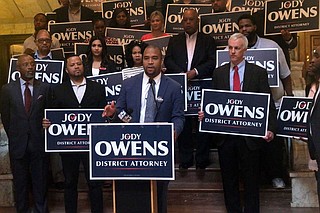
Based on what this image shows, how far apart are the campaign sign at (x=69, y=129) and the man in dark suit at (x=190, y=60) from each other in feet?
4.38

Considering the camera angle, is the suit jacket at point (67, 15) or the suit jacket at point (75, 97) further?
the suit jacket at point (67, 15)

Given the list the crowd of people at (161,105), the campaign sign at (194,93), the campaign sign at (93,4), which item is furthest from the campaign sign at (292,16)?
the campaign sign at (93,4)

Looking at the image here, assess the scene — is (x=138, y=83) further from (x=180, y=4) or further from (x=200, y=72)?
(x=180, y=4)

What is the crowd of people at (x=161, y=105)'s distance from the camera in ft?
14.7

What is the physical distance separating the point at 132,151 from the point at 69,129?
145 cm

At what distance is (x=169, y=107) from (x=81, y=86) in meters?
1.32

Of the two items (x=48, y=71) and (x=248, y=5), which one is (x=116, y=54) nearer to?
(x=48, y=71)

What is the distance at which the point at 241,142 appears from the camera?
5.14m

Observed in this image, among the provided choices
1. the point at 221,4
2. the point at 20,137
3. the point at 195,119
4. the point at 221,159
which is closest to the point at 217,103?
the point at 221,159

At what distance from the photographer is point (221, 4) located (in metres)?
7.33

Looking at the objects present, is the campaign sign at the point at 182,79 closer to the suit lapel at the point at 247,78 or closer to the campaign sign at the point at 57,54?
the suit lapel at the point at 247,78

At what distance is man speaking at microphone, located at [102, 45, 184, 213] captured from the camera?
14.4 feet

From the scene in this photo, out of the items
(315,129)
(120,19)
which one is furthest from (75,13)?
(315,129)

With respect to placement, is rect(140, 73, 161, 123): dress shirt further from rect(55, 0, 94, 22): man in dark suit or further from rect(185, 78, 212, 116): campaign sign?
rect(55, 0, 94, 22): man in dark suit
